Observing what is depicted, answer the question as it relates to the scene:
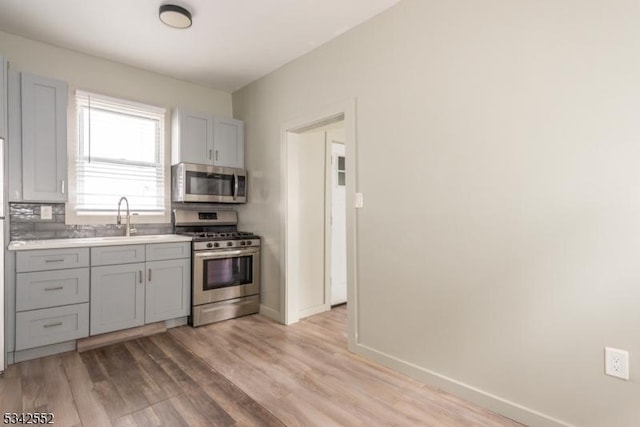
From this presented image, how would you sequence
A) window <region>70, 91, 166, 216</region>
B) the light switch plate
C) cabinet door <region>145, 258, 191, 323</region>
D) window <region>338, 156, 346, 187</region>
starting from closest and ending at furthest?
the light switch plate < cabinet door <region>145, 258, 191, 323</region> < window <region>70, 91, 166, 216</region> < window <region>338, 156, 346, 187</region>

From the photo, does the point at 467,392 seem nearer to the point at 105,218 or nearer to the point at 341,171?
the point at 341,171

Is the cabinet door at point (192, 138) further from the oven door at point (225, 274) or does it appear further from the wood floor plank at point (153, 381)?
the wood floor plank at point (153, 381)

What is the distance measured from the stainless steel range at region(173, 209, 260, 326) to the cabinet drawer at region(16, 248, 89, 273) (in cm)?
95

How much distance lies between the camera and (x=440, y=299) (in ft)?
7.37

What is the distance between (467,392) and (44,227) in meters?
3.72

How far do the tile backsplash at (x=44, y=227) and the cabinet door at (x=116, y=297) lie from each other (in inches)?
26.9

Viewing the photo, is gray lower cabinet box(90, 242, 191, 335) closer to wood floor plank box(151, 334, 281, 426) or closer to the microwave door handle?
wood floor plank box(151, 334, 281, 426)

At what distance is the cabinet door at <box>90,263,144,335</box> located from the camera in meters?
2.87

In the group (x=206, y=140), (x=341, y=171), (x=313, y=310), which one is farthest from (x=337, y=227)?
(x=206, y=140)

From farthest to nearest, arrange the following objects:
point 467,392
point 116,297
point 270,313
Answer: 1. point 270,313
2. point 116,297
3. point 467,392

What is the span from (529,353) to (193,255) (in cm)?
293

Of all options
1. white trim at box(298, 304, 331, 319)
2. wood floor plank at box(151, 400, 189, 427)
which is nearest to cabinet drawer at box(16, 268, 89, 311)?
wood floor plank at box(151, 400, 189, 427)

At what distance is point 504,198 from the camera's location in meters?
1.95

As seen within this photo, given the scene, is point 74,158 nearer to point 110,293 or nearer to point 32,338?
point 110,293
